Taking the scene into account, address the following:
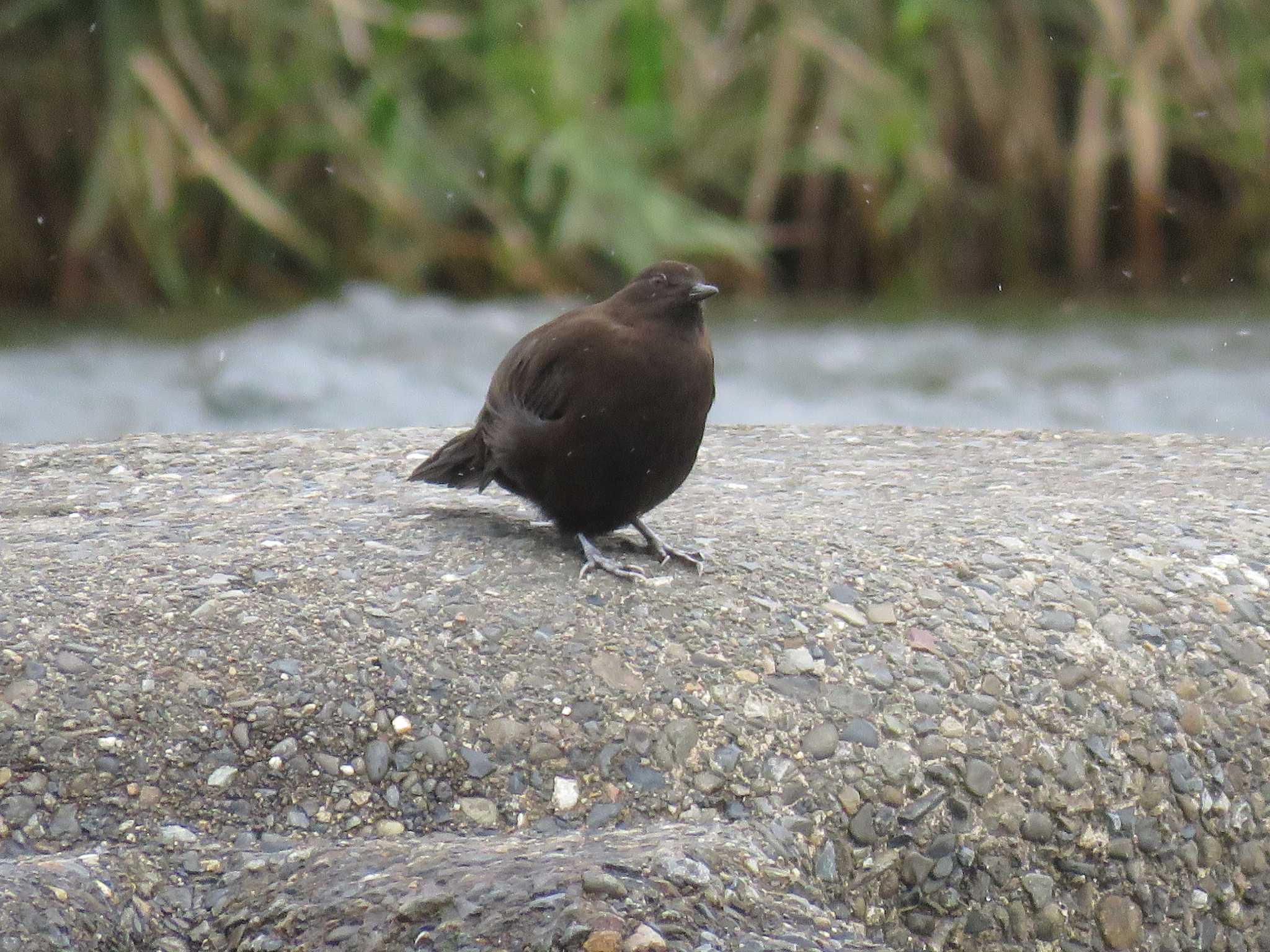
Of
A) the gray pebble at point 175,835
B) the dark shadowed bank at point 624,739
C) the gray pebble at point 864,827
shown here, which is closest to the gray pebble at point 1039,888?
the dark shadowed bank at point 624,739

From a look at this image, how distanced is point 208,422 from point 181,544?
358 cm

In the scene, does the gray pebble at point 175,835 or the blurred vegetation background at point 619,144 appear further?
the blurred vegetation background at point 619,144

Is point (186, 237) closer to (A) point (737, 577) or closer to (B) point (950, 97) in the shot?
(B) point (950, 97)

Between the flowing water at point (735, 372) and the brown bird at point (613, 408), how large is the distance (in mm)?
3461

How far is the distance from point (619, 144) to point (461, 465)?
498 cm

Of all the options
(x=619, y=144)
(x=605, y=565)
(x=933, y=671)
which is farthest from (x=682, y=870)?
(x=619, y=144)

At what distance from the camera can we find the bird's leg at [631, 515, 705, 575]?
3.23 m

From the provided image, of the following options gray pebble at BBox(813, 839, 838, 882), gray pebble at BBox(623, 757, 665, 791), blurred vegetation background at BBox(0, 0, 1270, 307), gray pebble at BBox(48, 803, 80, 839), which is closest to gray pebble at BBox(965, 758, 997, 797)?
gray pebble at BBox(813, 839, 838, 882)

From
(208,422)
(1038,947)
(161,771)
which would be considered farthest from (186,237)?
(1038,947)

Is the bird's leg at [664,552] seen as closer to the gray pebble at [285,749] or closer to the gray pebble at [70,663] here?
the gray pebble at [285,749]

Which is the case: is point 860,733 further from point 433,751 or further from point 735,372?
point 735,372

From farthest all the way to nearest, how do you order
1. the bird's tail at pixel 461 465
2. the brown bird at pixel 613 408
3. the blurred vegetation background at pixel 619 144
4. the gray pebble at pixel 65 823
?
the blurred vegetation background at pixel 619 144, the bird's tail at pixel 461 465, the brown bird at pixel 613 408, the gray pebble at pixel 65 823

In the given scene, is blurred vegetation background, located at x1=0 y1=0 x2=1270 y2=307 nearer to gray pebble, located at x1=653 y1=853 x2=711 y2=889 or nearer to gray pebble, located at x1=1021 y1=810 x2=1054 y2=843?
gray pebble, located at x1=1021 y1=810 x2=1054 y2=843

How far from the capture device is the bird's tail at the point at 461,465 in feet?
11.4
